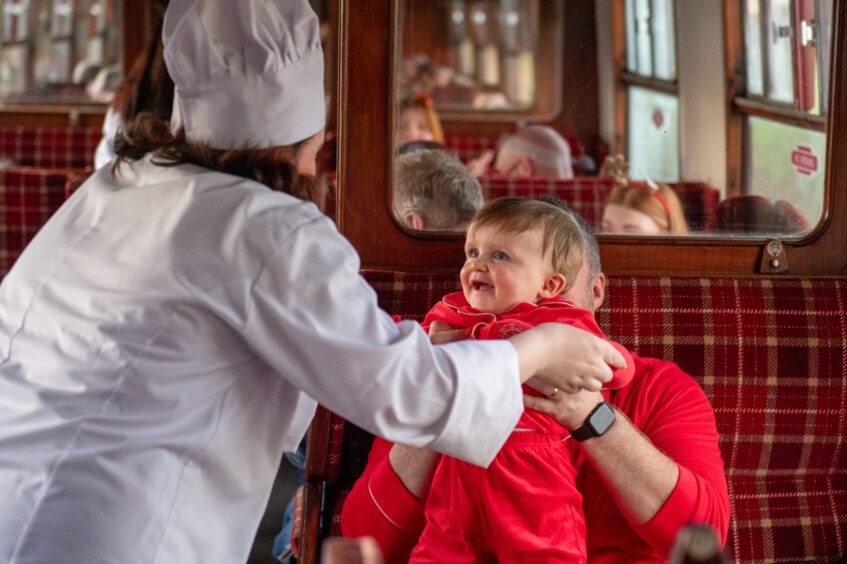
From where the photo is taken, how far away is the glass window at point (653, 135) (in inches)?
161

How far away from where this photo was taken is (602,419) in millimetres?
1876

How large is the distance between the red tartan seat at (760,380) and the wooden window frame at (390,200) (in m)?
0.11

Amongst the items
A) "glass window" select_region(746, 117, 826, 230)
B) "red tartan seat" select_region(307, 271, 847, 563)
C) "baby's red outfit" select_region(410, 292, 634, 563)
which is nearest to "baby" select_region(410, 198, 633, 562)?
"baby's red outfit" select_region(410, 292, 634, 563)

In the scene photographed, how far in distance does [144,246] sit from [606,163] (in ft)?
11.1

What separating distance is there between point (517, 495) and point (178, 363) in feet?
2.02

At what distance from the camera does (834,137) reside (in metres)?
2.49

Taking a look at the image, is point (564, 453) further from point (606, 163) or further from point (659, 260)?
point (606, 163)

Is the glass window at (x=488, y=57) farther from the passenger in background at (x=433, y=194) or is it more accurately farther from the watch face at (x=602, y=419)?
the watch face at (x=602, y=419)

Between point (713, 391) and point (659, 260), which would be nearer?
point (713, 391)

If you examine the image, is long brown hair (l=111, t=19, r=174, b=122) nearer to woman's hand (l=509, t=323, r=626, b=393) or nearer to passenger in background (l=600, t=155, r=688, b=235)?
passenger in background (l=600, t=155, r=688, b=235)

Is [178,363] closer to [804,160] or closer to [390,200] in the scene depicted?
[390,200]

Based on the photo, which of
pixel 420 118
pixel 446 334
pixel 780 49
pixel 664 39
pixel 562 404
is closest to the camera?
pixel 562 404

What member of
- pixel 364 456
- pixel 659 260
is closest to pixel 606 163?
pixel 659 260

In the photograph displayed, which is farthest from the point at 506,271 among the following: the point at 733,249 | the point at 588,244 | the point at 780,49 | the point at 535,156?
the point at 535,156
